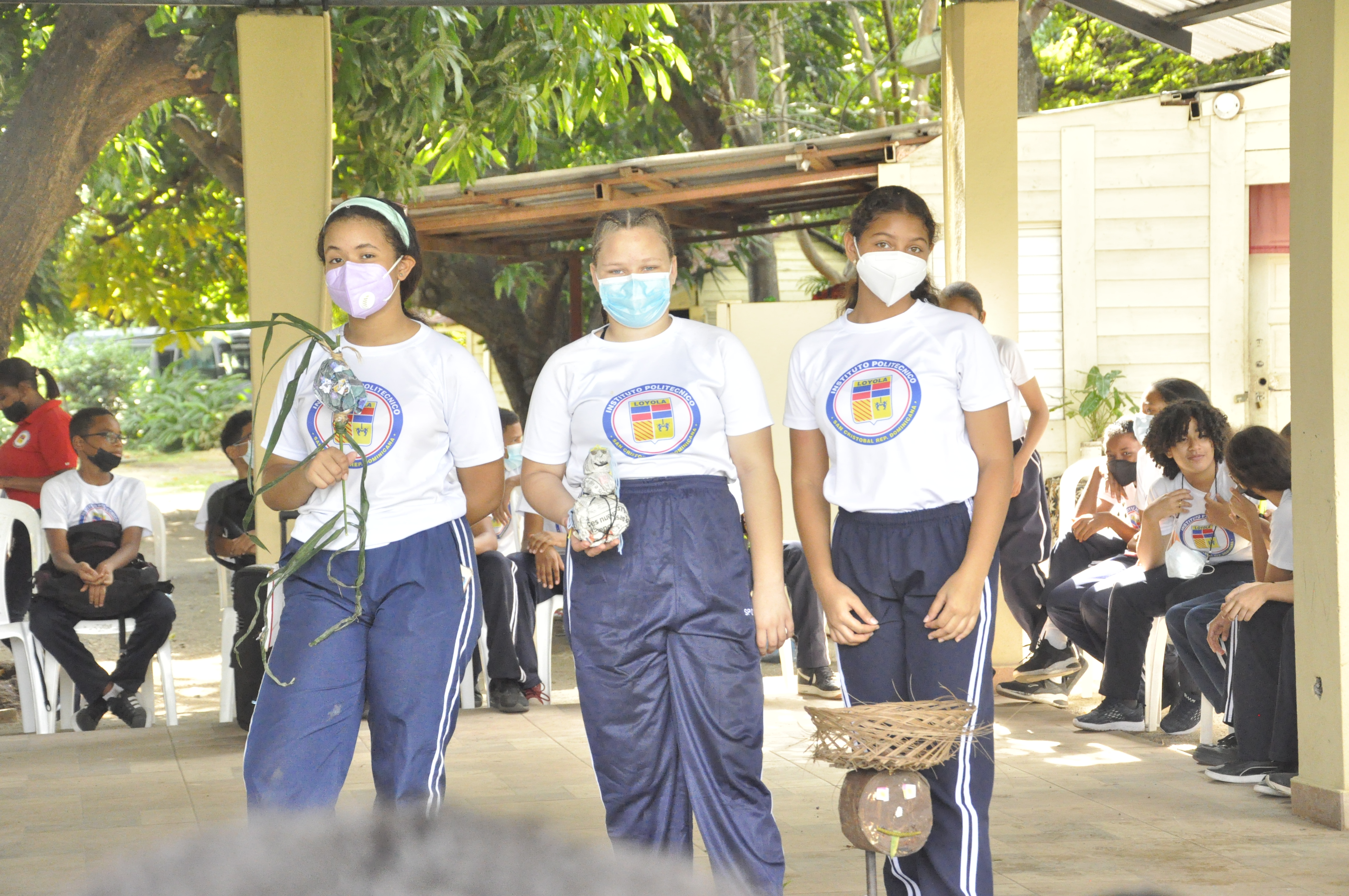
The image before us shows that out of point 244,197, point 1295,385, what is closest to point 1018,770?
point 1295,385

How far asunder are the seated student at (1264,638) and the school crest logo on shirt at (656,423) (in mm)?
2777

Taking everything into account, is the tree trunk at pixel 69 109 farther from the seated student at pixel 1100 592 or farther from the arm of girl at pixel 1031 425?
the seated student at pixel 1100 592

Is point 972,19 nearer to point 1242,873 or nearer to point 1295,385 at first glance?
point 1295,385

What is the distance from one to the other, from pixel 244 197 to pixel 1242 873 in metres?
4.71

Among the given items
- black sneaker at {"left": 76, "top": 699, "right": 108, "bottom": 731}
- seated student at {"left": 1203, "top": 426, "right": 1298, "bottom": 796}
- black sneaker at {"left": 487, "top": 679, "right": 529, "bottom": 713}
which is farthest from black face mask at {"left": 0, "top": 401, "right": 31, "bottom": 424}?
seated student at {"left": 1203, "top": 426, "right": 1298, "bottom": 796}

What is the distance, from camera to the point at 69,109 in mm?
7055

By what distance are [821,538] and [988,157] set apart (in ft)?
12.9

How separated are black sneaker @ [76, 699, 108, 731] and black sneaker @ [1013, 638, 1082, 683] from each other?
450 centimetres

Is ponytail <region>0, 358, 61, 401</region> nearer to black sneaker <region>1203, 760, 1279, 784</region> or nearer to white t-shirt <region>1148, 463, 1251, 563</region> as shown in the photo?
white t-shirt <region>1148, 463, 1251, 563</region>

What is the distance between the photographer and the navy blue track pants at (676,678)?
302cm

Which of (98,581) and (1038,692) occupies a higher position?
(98,581)

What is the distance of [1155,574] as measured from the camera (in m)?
5.99

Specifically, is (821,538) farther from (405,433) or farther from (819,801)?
(819,801)

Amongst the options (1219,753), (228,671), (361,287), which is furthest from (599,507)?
(228,671)
